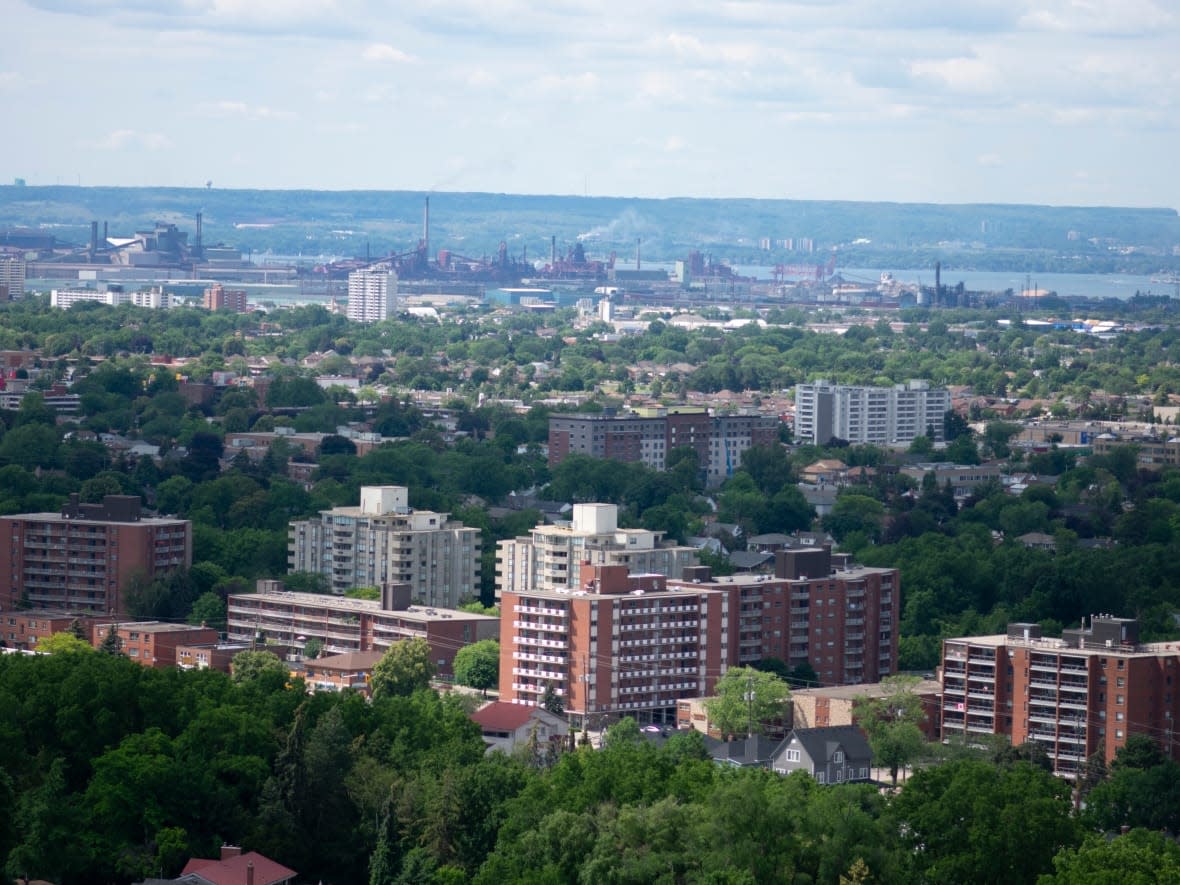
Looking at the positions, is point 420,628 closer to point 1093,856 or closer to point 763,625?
point 763,625

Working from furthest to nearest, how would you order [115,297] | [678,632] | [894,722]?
[115,297]
[678,632]
[894,722]

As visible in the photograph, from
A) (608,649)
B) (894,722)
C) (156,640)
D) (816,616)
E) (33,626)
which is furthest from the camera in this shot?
(33,626)

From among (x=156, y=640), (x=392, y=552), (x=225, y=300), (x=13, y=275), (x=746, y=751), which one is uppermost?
(x=13, y=275)

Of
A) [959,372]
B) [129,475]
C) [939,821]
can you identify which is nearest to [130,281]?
[959,372]

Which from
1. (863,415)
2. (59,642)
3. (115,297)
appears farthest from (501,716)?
(115,297)

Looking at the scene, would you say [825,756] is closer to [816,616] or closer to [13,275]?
[816,616]

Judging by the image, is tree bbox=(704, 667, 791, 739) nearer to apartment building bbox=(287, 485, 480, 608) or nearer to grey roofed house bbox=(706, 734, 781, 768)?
grey roofed house bbox=(706, 734, 781, 768)
